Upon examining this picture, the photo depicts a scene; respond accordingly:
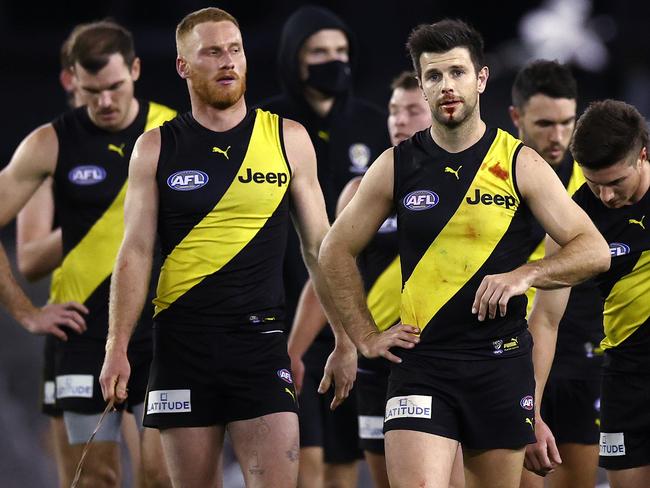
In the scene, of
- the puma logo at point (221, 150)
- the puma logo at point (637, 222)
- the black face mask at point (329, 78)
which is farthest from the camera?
the black face mask at point (329, 78)

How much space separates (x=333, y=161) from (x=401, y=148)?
2.76 meters

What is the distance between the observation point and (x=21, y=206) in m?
7.96

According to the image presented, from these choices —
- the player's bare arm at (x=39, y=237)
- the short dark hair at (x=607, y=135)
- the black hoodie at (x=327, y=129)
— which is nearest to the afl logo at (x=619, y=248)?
the short dark hair at (x=607, y=135)

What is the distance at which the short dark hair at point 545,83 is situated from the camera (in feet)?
26.5

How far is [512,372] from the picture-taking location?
244 inches

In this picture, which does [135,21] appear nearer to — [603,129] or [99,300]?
[99,300]

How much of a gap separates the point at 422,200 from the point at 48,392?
10.4ft

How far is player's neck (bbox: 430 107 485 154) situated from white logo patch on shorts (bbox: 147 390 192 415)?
1511mm

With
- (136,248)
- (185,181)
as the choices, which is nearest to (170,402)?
(136,248)

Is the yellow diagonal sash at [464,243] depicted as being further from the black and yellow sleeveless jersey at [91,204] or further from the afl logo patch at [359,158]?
the afl logo patch at [359,158]

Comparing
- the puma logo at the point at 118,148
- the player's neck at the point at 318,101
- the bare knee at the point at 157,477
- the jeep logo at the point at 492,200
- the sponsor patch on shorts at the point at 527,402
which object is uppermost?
the player's neck at the point at 318,101

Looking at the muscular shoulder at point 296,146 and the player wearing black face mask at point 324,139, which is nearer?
the muscular shoulder at point 296,146

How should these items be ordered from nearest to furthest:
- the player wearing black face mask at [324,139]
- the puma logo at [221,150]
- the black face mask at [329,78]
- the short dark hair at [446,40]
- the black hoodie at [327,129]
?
the short dark hair at [446,40] < the puma logo at [221,150] < the player wearing black face mask at [324,139] < the black hoodie at [327,129] < the black face mask at [329,78]

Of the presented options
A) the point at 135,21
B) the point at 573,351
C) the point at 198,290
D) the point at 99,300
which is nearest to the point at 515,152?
the point at 198,290
